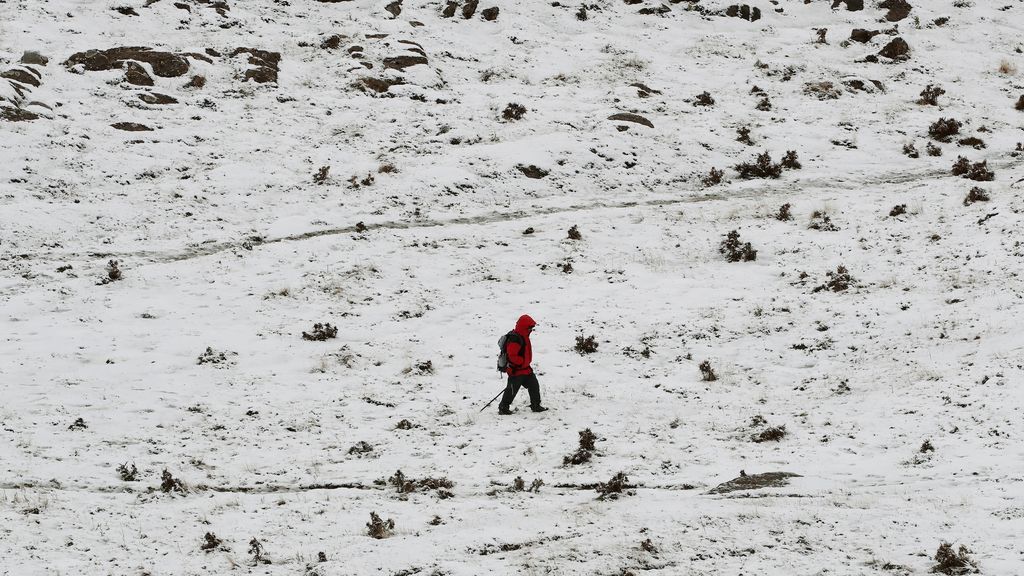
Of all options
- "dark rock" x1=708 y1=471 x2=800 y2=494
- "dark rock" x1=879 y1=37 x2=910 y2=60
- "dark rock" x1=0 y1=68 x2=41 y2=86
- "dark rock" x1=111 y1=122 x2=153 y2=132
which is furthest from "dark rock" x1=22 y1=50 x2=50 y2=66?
"dark rock" x1=879 y1=37 x2=910 y2=60

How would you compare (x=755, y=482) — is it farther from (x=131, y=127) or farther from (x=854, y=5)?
(x=854, y=5)

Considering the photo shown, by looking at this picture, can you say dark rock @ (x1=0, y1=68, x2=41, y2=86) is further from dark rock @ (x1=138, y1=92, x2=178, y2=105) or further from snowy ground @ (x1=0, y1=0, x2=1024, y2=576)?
dark rock @ (x1=138, y1=92, x2=178, y2=105)

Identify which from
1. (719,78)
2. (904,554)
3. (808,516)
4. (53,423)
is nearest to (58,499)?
(53,423)

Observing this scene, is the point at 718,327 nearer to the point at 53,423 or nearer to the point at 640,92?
the point at 53,423

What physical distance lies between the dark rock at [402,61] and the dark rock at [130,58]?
654 centimetres

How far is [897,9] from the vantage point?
111 ft

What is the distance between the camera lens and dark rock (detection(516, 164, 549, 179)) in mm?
21844

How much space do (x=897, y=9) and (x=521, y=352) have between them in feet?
98.2

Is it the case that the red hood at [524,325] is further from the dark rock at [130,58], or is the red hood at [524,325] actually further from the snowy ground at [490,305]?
the dark rock at [130,58]

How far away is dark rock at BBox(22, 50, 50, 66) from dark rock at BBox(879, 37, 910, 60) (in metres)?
28.8

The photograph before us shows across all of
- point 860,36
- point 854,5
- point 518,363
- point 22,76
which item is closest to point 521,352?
point 518,363

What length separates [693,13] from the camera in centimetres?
3456

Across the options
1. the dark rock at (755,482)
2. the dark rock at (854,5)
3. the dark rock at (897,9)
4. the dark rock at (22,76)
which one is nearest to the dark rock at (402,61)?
the dark rock at (22,76)

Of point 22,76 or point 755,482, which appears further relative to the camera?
point 22,76
